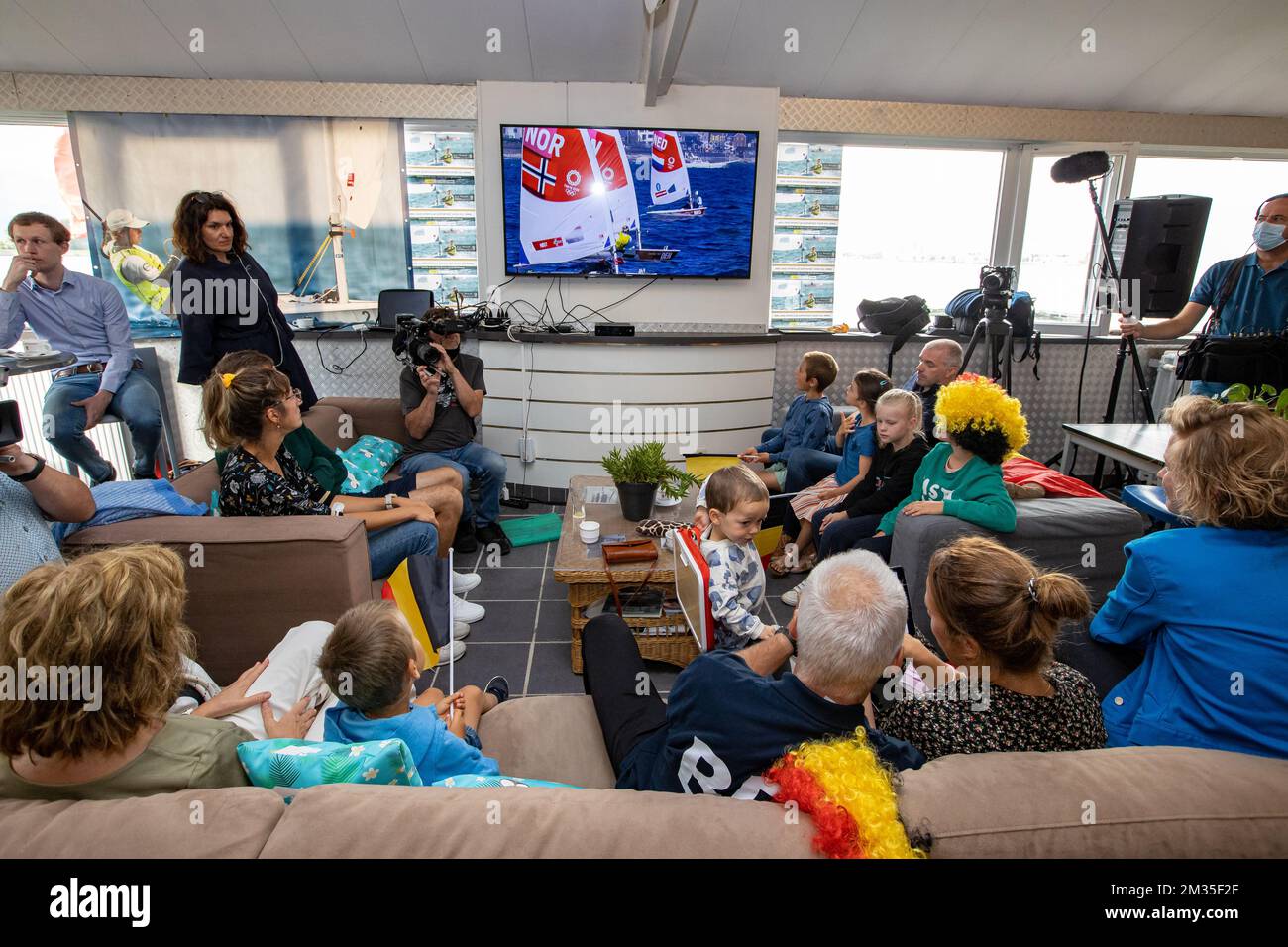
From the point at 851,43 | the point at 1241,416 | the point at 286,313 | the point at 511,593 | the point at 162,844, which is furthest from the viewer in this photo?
the point at 286,313

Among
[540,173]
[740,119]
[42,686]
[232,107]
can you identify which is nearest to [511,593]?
[42,686]

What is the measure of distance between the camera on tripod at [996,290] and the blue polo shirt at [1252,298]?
116cm

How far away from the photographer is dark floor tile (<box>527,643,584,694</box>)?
239 cm

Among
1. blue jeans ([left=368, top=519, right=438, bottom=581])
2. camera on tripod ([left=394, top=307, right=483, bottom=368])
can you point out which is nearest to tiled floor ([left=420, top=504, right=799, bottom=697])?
blue jeans ([left=368, top=519, right=438, bottom=581])

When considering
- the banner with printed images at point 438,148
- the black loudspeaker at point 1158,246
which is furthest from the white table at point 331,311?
the black loudspeaker at point 1158,246

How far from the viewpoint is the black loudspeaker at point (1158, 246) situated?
14.2 feet

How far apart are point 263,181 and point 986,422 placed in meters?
4.55

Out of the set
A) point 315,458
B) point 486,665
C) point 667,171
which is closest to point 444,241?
point 667,171

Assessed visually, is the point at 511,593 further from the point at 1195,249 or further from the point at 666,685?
the point at 1195,249

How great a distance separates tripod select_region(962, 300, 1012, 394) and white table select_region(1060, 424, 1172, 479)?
1108 millimetres

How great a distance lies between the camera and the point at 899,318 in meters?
4.83

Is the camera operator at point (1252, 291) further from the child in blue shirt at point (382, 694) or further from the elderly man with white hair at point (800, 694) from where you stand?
the child in blue shirt at point (382, 694)

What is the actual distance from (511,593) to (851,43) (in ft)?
12.5

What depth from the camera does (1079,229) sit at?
5199 mm
